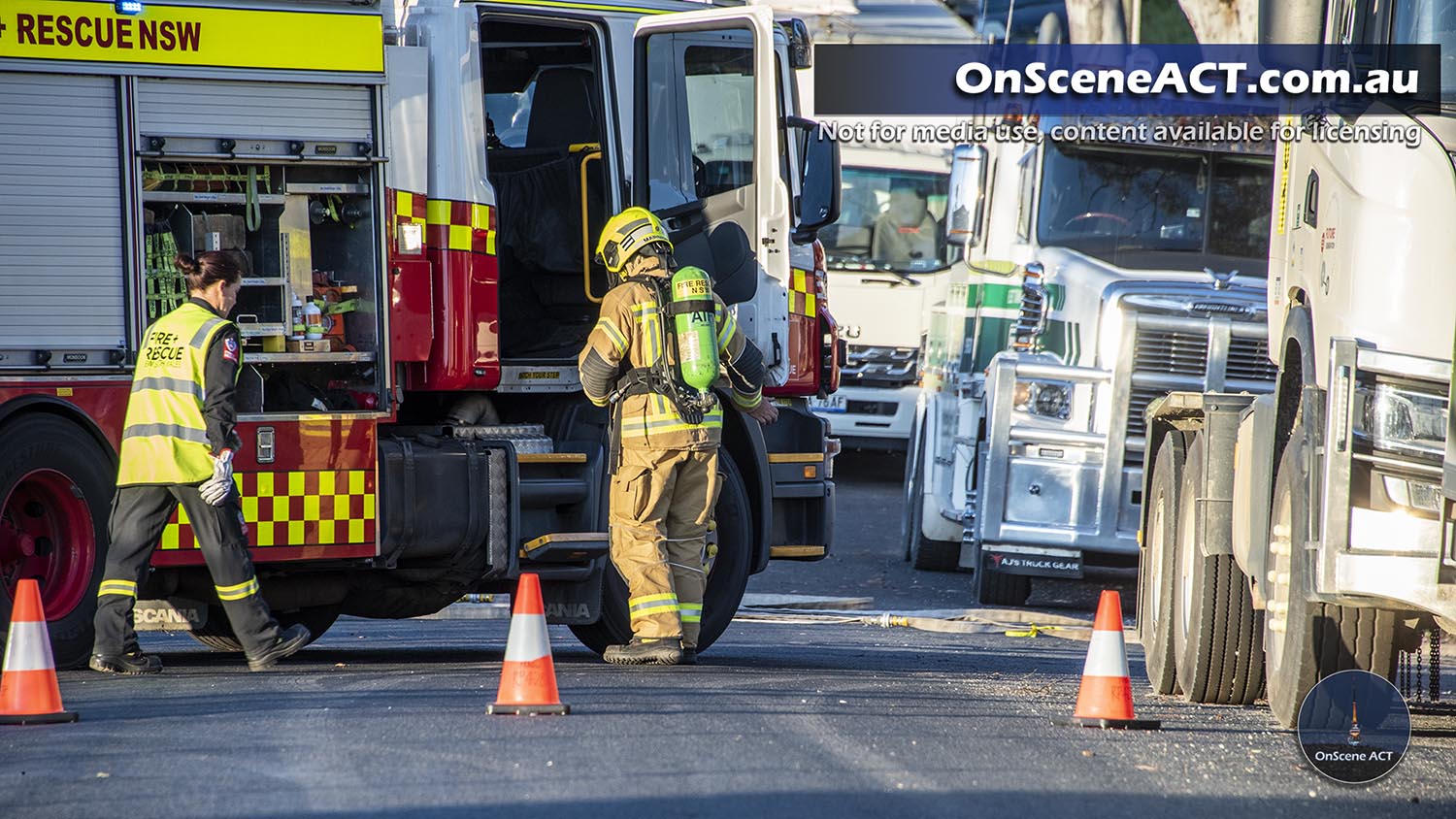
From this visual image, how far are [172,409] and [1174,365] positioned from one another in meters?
6.29

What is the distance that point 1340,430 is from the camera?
581cm

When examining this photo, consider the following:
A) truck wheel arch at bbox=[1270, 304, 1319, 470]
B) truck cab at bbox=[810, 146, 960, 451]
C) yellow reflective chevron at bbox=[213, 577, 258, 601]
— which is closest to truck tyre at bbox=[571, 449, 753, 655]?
yellow reflective chevron at bbox=[213, 577, 258, 601]

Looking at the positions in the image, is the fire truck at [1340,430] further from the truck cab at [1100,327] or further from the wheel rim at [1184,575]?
the truck cab at [1100,327]

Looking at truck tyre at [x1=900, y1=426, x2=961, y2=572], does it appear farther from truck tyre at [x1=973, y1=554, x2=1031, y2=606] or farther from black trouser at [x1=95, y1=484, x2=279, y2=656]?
black trouser at [x1=95, y1=484, x2=279, y2=656]

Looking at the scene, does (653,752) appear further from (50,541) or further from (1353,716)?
(50,541)

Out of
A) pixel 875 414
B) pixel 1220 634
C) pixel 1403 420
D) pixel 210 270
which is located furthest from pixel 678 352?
pixel 875 414

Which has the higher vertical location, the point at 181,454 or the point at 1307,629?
the point at 181,454

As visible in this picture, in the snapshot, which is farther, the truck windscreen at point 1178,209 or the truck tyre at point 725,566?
the truck windscreen at point 1178,209

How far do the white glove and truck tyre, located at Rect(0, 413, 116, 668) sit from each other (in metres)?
0.49

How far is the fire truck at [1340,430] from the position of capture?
560 cm

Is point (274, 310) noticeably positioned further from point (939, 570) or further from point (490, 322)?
point (939, 570)

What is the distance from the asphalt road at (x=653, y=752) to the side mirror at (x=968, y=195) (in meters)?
5.13

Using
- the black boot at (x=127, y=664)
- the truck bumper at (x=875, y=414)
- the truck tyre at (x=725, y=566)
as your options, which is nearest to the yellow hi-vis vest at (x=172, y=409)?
the black boot at (x=127, y=664)

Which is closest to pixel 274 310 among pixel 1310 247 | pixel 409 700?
pixel 409 700
